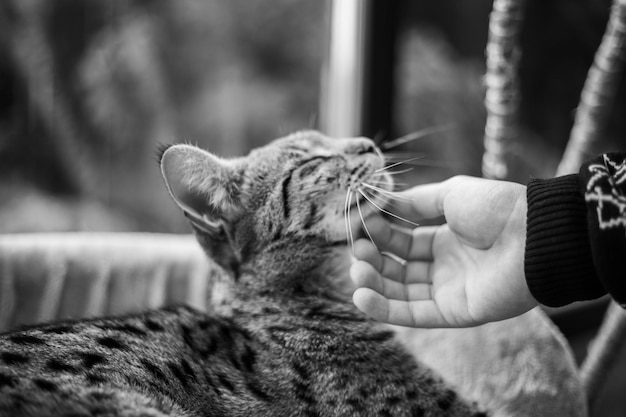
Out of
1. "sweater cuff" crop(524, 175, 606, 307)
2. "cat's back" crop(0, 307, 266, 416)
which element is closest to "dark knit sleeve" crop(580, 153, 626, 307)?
"sweater cuff" crop(524, 175, 606, 307)

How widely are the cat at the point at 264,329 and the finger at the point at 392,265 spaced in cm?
7

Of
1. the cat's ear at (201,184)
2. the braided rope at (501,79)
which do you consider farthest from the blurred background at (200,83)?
the cat's ear at (201,184)

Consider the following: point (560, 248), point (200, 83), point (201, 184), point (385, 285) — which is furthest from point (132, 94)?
point (560, 248)

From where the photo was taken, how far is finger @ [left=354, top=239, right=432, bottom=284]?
51.2 inches

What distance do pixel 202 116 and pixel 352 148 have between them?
1453 mm

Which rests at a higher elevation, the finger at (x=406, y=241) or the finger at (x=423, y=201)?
the finger at (x=423, y=201)

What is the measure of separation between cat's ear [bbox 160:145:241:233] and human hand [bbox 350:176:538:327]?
1.07 feet

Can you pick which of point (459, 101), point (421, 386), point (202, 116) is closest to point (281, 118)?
point (202, 116)

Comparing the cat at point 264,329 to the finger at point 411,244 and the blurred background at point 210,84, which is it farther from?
the blurred background at point 210,84

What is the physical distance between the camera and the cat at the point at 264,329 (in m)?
1.04

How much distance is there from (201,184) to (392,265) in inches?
19.5

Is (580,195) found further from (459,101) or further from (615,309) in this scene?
(459,101)

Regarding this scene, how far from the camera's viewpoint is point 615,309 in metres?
1.63

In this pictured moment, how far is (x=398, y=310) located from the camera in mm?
1243
